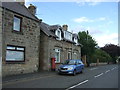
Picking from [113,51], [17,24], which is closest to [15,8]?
[17,24]

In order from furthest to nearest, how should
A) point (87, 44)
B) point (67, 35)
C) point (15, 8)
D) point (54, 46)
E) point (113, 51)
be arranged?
point (113, 51), point (87, 44), point (67, 35), point (54, 46), point (15, 8)

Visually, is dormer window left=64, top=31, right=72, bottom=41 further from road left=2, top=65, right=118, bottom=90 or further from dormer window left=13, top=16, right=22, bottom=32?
road left=2, top=65, right=118, bottom=90

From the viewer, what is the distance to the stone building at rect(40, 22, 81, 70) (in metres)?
25.2

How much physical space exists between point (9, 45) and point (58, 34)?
12402mm

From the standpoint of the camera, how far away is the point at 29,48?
21.3 m

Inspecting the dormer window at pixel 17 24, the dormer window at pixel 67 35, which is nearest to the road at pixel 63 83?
the dormer window at pixel 17 24

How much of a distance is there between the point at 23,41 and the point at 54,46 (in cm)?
747

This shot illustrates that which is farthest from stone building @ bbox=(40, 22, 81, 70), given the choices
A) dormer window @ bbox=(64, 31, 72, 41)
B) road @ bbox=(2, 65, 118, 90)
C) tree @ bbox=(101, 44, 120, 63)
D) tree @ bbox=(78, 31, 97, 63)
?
tree @ bbox=(101, 44, 120, 63)

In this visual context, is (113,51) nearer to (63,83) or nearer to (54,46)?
(54,46)

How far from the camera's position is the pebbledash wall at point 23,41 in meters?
17.5

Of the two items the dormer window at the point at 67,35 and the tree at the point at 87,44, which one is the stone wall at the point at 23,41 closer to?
the dormer window at the point at 67,35

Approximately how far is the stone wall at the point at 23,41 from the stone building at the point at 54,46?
2586 mm

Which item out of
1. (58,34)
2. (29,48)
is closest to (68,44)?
(58,34)

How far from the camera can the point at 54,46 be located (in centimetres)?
2700
